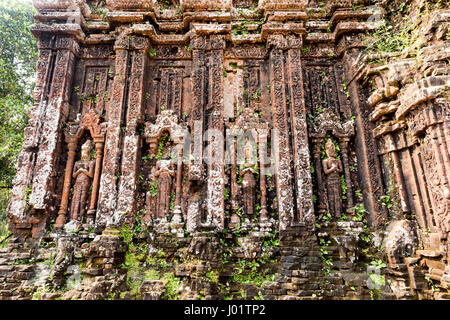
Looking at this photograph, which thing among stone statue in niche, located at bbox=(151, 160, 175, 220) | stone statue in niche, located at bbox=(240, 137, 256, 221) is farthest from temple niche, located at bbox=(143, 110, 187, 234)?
stone statue in niche, located at bbox=(240, 137, 256, 221)

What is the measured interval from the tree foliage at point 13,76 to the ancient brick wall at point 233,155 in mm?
3479

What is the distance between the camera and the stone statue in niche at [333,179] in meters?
6.50

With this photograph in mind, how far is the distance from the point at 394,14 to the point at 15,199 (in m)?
10.0

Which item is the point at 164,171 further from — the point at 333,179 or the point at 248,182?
the point at 333,179

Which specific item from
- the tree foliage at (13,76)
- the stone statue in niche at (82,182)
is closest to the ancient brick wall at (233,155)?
the stone statue in niche at (82,182)

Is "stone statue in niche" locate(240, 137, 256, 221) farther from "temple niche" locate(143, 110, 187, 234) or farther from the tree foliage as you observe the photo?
the tree foliage

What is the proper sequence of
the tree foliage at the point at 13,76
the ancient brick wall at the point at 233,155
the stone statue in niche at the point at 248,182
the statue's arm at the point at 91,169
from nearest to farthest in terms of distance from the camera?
the ancient brick wall at the point at 233,155
the stone statue in niche at the point at 248,182
the statue's arm at the point at 91,169
the tree foliage at the point at 13,76

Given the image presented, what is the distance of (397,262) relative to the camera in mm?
5566

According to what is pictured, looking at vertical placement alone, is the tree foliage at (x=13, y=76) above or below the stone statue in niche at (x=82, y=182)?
above

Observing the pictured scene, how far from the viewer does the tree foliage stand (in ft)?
30.7

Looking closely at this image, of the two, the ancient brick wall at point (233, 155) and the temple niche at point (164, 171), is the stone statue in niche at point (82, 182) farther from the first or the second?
the temple niche at point (164, 171)

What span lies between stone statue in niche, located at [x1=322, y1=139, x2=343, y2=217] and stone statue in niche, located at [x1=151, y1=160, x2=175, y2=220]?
144 inches

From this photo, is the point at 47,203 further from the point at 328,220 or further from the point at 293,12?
A: the point at 293,12
